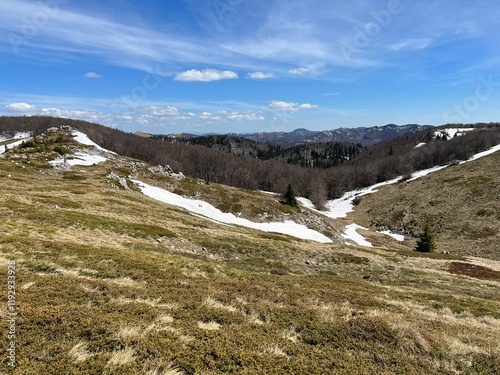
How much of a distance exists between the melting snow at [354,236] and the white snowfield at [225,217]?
9.33 meters

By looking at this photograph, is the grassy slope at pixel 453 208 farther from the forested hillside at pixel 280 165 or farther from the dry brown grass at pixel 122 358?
the dry brown grass at pixel 122 358

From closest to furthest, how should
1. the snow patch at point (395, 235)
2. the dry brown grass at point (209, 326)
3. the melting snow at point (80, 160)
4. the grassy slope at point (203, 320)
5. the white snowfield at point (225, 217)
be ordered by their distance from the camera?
1. the grassy slope at point (203, 320)
2. the dry brown grass at point (209, 326)
3. the white snowfield at point (225, 217)
4. the melting snow at point (80, 160)
5. the snow patch at point (395, 235)

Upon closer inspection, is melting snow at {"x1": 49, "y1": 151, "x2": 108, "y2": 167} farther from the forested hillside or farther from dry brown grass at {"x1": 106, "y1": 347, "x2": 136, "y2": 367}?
dry brown grass at {"x1": 106, "y1": 347, "x2": 136, "y2": 367}

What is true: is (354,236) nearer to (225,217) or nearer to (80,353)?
(225,217)

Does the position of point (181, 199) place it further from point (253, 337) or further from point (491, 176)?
point (491, 176)

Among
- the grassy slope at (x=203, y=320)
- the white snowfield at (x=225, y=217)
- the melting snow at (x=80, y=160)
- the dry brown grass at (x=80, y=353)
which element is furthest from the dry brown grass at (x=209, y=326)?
the melting snow at (x=80, y=160)

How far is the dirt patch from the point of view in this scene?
37925 millimetres

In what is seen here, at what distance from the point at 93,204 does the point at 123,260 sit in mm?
26016

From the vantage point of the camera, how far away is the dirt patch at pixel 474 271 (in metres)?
37.9

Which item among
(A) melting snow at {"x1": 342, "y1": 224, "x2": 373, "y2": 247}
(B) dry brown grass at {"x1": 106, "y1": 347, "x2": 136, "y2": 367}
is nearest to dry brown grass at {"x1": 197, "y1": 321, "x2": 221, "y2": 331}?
(B) dry brown grass at {"x1": 106, "y1": 347, "x2": 136, "y2": 367}

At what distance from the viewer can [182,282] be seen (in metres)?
16.5

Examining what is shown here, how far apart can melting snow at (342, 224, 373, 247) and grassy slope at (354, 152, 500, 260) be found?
1359cm

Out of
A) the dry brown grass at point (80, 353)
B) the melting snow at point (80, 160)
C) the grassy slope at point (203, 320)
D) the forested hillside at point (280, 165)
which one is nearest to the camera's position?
the dry brown grass at point (80, 353)

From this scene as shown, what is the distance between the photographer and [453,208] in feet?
279
